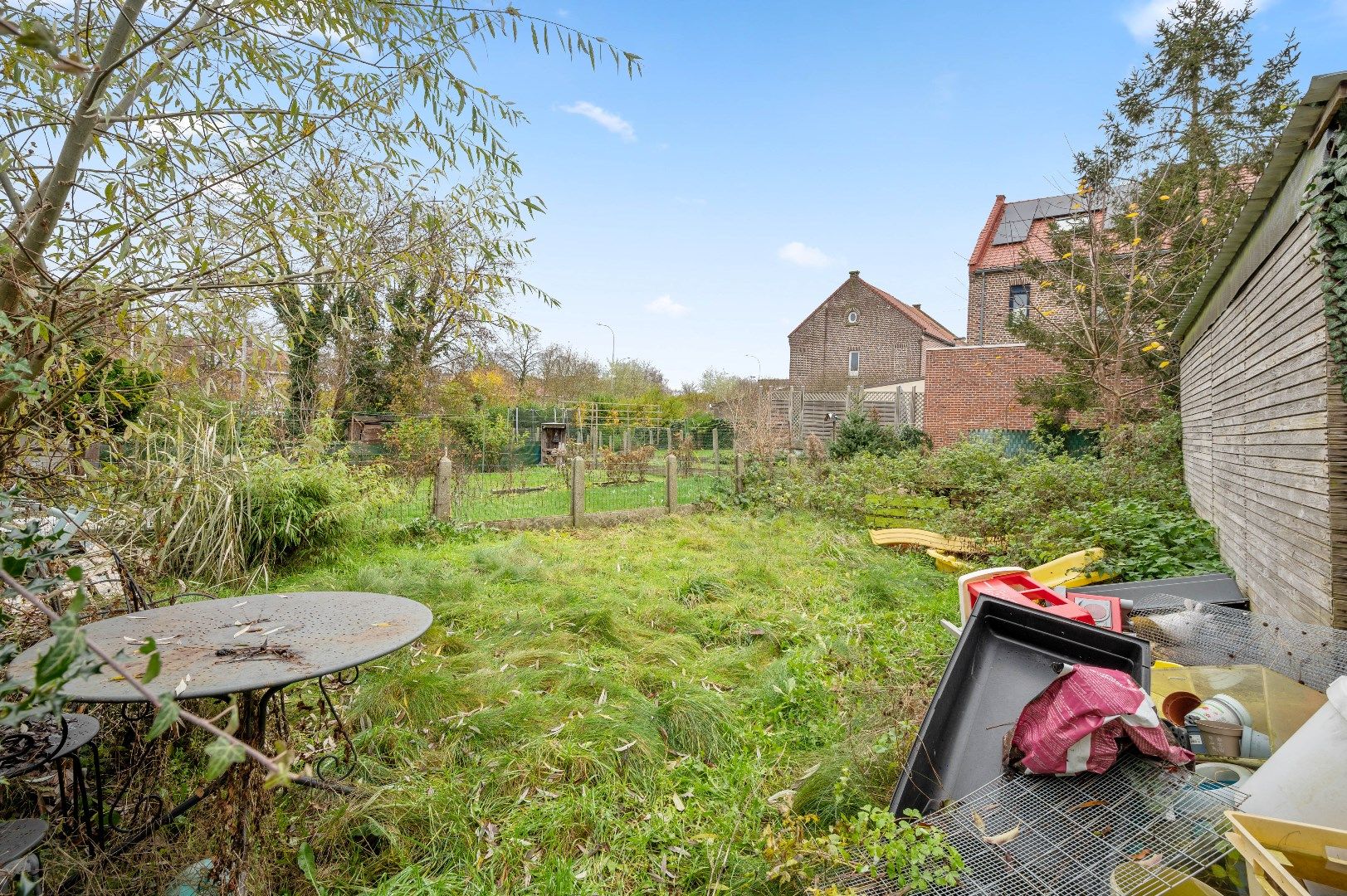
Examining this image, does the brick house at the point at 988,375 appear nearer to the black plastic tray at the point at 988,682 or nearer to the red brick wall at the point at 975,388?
the red brick wall at the point at 975,388

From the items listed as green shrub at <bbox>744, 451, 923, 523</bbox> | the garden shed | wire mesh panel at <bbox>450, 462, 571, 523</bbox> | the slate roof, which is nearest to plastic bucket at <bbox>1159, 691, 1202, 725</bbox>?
the garden shed

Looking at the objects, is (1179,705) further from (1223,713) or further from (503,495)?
(503,495)

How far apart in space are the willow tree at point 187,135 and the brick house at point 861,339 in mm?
25697

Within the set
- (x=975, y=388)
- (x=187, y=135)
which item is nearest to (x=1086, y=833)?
(x=187, y=135)

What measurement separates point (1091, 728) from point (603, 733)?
213cm

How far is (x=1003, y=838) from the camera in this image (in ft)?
6.52

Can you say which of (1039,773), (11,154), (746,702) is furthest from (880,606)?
(11,154)

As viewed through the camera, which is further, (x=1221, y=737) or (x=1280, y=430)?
(x=1280, y=430)

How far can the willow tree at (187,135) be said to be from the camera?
71.5 inches

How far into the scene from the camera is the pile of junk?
5.71ft

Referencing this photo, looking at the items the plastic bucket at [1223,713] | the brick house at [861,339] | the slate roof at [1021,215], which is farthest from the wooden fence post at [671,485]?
the brick house at [861,339]

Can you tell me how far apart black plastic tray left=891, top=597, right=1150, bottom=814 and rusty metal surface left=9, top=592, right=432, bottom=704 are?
203cm

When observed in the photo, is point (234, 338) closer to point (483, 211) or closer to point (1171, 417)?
point (483, 211)

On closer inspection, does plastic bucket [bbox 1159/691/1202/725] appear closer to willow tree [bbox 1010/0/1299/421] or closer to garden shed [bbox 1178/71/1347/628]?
garden shed [bbox 1178/71/1347/628]
